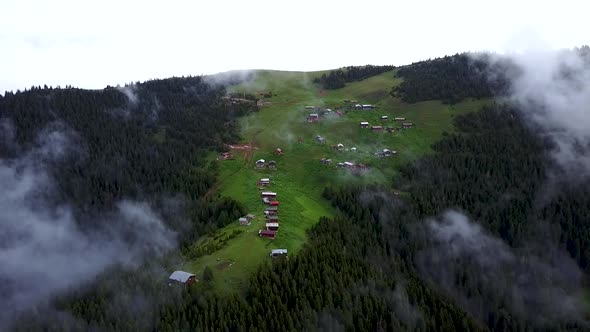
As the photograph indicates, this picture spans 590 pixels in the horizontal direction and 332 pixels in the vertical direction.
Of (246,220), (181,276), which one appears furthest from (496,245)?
(181,276)

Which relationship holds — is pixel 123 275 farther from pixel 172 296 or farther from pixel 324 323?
pixel 324 323

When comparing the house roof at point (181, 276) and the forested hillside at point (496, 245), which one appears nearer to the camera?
the house roof at point (181, 276)

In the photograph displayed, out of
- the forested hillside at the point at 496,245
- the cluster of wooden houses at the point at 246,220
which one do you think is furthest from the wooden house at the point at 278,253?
the forested hillside at the point at 496,245

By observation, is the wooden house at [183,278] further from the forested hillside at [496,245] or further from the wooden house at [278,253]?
the forested hillside at [496,245]

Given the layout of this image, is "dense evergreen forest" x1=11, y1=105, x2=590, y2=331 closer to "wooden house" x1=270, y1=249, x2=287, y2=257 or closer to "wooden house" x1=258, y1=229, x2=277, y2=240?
"wooden house" x1=270, y1=249, x2=287, y2=257

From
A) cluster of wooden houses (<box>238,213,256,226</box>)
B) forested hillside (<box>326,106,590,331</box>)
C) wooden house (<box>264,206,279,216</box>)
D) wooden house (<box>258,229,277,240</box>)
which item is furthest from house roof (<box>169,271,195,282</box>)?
forested hillside (<box>326,106,590,331</box>)
